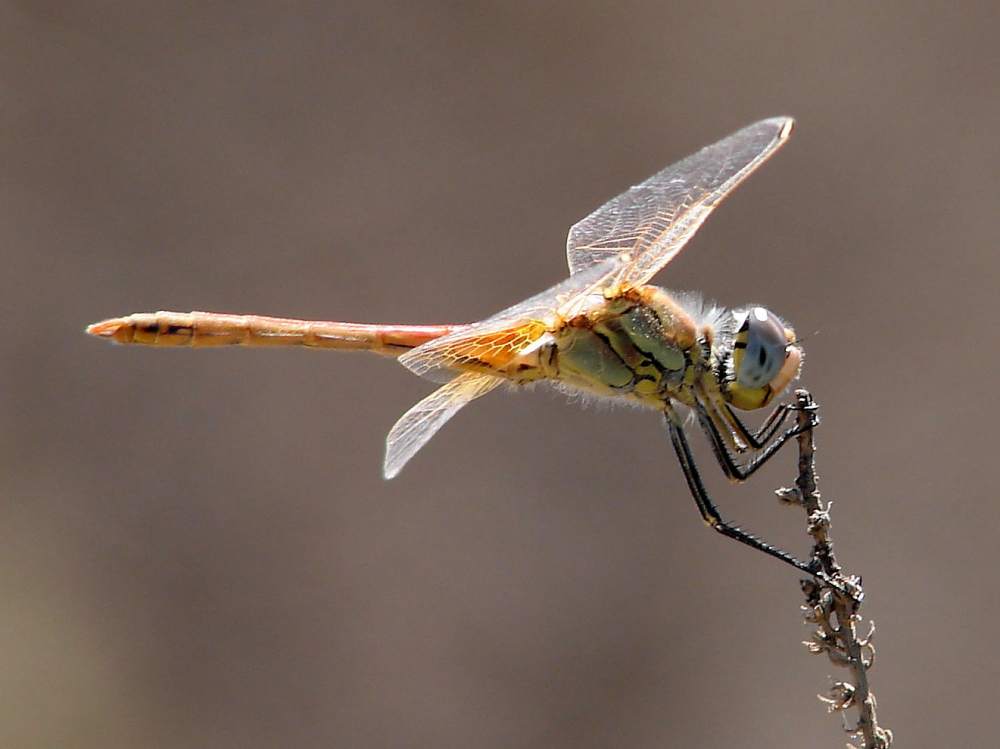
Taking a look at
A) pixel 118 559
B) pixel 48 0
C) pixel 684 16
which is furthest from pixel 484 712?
pixel 48 0

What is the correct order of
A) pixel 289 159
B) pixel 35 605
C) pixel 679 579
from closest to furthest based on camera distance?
pixel 35 605, pixel 679 579, pixel 289 159

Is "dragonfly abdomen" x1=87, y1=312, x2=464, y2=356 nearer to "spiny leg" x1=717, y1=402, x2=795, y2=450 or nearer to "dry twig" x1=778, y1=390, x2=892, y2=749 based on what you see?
"spiny leg" x1=717, y1=402, x2=795, y2=450

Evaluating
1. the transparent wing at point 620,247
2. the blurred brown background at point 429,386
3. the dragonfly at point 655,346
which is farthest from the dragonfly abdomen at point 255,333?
the blurred brown background at point 429,386

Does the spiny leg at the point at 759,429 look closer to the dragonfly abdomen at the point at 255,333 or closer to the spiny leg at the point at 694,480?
the spiny leg at the point at 694,480

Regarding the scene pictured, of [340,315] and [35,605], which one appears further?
[340,315]

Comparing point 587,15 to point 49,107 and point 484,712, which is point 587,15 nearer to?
point 49,107

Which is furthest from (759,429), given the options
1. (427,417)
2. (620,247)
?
(427,417)

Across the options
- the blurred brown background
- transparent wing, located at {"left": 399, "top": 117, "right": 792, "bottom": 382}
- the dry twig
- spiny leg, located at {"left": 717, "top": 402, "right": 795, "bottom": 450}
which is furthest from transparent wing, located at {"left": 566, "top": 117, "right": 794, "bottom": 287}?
the blurred brown background

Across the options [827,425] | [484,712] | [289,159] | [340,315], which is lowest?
[484,712]
